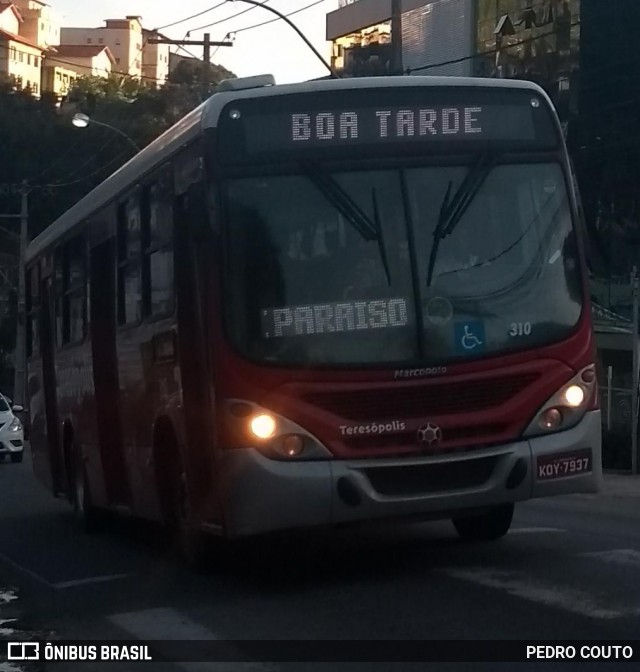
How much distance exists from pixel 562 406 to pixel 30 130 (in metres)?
62.9

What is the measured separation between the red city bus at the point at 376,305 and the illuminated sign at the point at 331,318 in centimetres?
1

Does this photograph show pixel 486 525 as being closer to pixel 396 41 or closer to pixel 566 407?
pixel 566 407

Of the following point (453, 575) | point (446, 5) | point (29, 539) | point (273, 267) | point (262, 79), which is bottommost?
point (29, 539)

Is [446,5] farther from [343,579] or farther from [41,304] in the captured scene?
[343,579]

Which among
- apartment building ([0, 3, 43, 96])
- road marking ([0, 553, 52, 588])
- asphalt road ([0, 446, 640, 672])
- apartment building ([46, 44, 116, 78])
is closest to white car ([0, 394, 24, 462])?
asphalt road ([0, 446, 640, 672])

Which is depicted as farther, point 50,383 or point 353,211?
point 50,383

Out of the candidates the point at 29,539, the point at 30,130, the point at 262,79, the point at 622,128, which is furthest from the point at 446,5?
the point at 262,79

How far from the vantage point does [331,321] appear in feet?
31.2

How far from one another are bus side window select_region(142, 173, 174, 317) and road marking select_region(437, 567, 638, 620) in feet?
9.06


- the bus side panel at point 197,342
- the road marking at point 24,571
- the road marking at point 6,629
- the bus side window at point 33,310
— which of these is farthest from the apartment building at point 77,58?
the road marking at point 6,629

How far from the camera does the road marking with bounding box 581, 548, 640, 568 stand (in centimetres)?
1010

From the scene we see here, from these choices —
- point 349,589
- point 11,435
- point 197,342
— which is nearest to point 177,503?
point 197,342

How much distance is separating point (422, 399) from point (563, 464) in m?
1.06

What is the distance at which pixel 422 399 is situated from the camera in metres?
9.52
